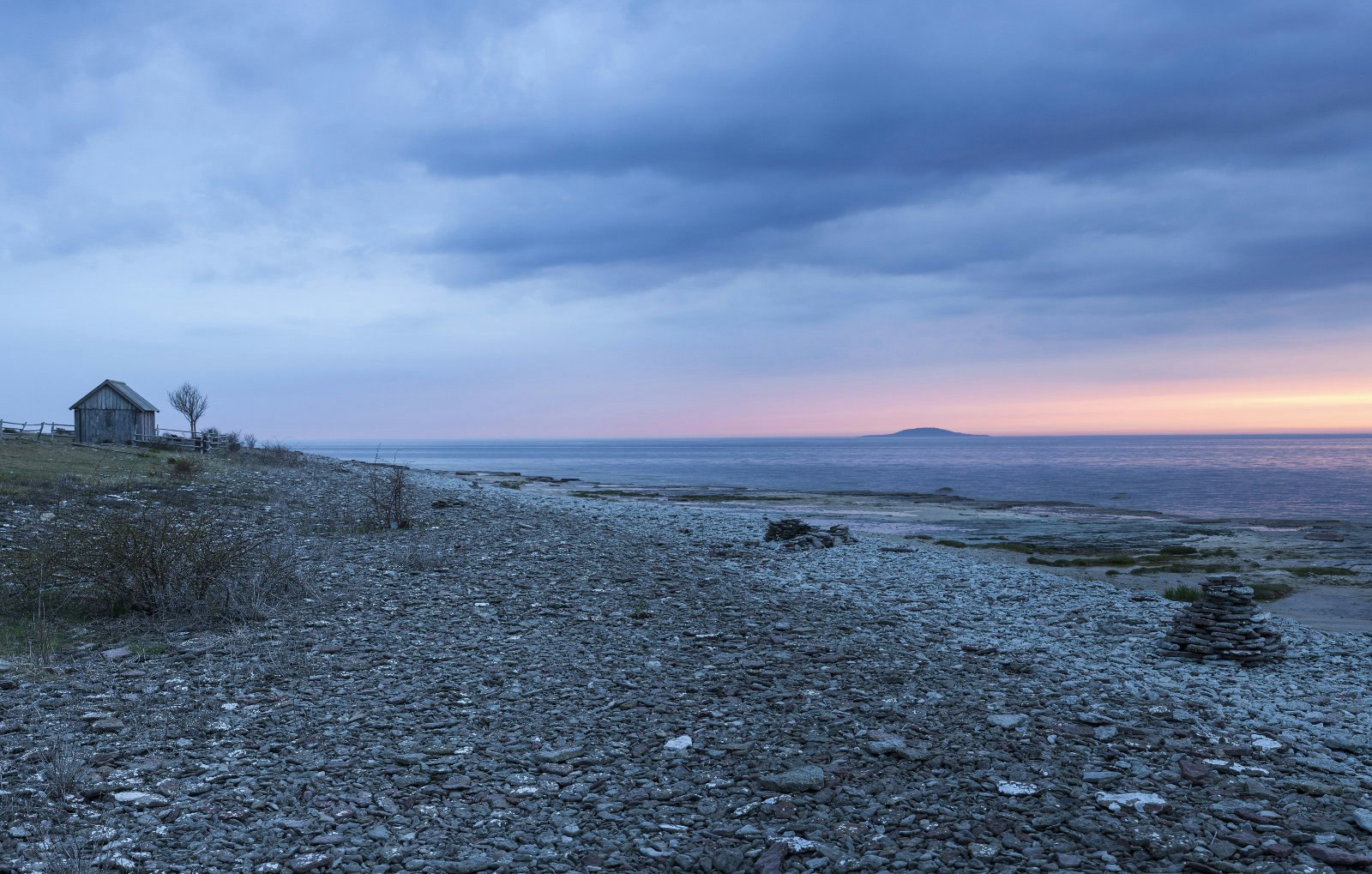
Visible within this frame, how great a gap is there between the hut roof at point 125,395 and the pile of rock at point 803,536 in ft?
152

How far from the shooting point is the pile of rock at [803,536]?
2269 centimetres

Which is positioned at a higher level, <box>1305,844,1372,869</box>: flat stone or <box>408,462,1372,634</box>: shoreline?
<box>1305,844,1372,869</box>: flat stone

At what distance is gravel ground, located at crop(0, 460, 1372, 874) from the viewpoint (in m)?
5.26

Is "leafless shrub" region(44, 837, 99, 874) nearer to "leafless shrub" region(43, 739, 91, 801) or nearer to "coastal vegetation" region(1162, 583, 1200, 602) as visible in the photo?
"leafless shrub" region(43, 739, 91, 801)

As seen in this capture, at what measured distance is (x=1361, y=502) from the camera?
49.7m

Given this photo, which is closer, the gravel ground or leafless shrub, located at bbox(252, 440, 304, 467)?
the gravel ground

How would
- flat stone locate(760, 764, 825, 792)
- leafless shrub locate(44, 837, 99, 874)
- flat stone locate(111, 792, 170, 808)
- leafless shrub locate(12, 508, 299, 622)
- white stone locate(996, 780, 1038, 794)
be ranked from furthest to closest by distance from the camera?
leafless shrub locate(12, 508, 299, 622) < flat stone locate(760, 764, 825, 792) < white stone locate(996, 780, 1038, 794) < flat stone locate(111, 792, 170, 808) < leafless shrub locate(44, 837, 99, 874)

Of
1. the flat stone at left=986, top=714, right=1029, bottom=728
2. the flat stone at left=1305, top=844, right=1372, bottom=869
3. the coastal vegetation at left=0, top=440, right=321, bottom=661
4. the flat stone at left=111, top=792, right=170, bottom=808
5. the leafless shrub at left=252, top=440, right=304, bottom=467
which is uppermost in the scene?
the leafless shrub at left=252, top=440, right=304, bottom=467

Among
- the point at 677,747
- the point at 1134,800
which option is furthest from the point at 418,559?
the point at 1134,800

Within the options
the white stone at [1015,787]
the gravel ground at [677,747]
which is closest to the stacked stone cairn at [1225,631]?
the gravel ground at [677,747]

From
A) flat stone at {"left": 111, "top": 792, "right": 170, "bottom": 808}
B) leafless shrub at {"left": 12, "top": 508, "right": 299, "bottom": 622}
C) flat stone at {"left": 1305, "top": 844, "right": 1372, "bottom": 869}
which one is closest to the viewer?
flat stone at {"left": 1305, "top": 844, "right": 1372, "bottom": 869}

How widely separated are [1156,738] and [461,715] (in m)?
6.39

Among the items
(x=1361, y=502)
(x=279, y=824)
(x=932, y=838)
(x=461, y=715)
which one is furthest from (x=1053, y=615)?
(x=1361, y=502)

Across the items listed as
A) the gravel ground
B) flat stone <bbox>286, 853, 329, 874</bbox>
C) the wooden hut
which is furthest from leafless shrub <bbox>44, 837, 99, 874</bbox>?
the wooden hut
